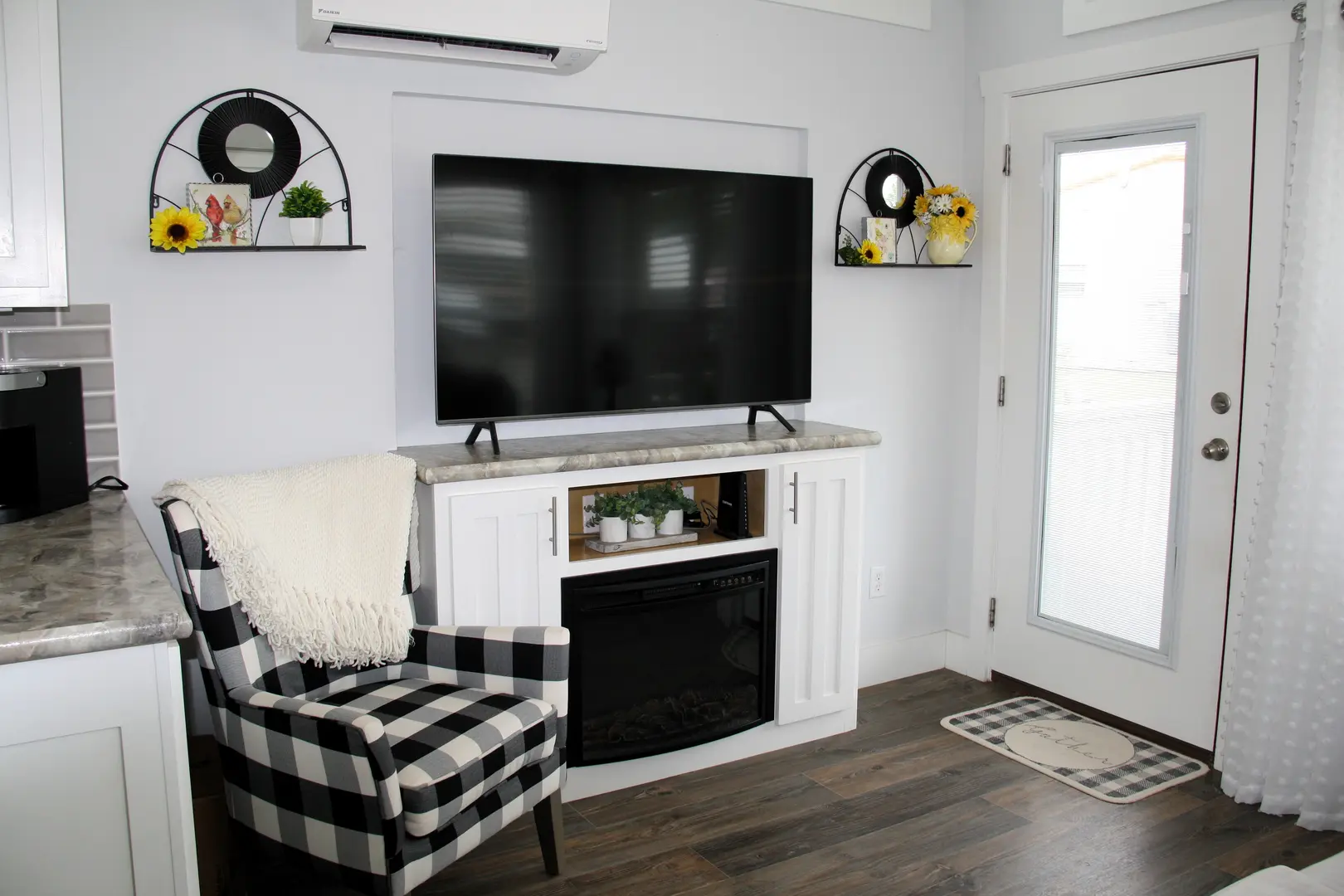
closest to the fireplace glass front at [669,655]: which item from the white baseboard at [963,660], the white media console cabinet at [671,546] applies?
the white media console cabinet at [671,546]

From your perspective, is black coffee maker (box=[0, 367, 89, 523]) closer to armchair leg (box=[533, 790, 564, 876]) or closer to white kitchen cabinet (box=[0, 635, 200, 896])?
white kitchen cabinet (box=[0, 635, 200, 896])

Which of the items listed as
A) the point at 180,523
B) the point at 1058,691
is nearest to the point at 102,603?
the point at 180,523

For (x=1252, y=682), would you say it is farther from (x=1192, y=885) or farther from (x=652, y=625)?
(x=652, y=625)

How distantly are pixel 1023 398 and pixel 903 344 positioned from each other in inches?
17.7

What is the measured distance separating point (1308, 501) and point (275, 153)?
9.00 ft

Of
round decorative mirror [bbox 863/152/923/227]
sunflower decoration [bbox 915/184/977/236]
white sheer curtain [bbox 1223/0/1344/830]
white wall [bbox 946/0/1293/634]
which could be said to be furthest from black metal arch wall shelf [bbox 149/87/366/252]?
white sheer curtain [bbox 1223/0/1344/830]

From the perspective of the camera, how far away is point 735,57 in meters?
3.27

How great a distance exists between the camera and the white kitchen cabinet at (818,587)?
3109 mm

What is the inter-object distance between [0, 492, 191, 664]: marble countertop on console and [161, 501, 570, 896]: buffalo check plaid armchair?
0.20m

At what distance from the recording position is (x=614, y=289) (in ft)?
9.69

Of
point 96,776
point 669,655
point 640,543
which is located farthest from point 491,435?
point 96,776

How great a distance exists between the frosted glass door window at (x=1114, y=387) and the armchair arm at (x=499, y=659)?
6.24 feet

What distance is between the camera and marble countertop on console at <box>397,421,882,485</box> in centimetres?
263

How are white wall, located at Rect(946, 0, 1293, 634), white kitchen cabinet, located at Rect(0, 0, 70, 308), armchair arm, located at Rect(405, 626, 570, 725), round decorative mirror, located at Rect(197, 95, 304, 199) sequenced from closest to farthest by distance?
white kitchen cabinet, located at Rect(0, 0, 70, 308), armchair arm, located at Rect(405, 626, 570, 725), round decorative mirror, located at Rect(197, 95, 304, 199), white wall, located at Rect(946, 0, 1293, 634)
